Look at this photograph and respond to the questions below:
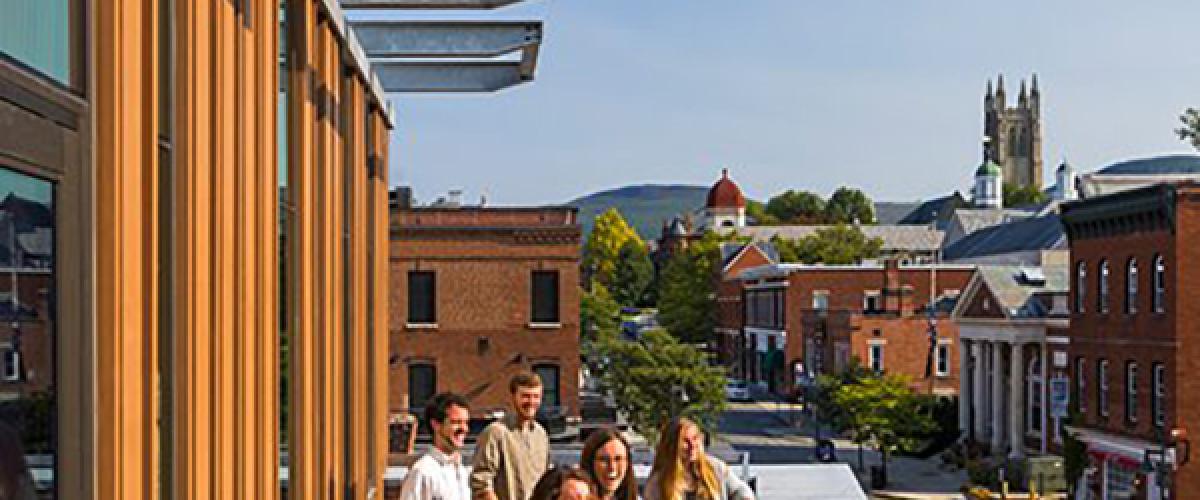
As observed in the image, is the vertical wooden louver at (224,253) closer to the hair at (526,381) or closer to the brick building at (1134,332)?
the hair at (526,381)

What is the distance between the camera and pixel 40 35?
311 centimetres

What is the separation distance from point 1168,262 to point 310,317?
31.7 metres

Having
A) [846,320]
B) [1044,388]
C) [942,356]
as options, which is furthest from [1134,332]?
[846,320]

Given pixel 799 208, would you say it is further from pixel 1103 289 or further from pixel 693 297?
pixel 1103 289

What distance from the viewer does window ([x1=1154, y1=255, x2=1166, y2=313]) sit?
121 feet

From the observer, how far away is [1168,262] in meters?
36.8

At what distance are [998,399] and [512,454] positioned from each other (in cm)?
4287

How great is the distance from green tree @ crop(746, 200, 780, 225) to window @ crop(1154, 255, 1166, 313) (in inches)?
4456

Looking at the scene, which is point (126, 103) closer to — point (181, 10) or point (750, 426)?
point (181, 10)

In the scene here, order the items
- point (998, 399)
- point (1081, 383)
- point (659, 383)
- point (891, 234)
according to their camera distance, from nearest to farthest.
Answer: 1. point (1081, 383)
2. point (659, 383)
3. point (998, 399)
4. point (891, 234)

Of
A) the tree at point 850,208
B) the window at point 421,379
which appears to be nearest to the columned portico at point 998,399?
the window at point 421,379

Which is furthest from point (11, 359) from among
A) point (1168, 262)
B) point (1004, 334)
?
point (1004, 334)

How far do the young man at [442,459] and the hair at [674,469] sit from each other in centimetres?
100

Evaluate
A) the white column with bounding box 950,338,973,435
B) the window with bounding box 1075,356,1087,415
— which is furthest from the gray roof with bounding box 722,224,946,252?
the window with bounding box 1075,356,1087,415
